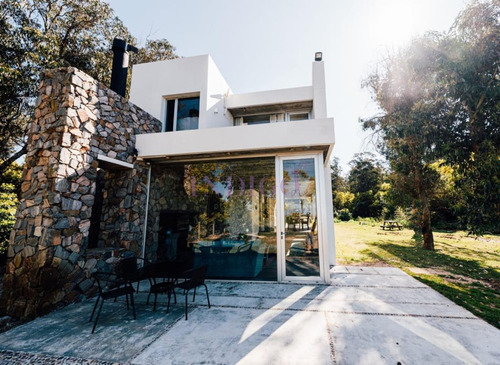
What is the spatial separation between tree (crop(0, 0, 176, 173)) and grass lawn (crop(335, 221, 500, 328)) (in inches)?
528

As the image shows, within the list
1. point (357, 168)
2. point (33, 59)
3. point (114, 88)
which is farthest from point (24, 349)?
point (357, 168)

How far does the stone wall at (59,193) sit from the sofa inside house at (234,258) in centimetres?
251

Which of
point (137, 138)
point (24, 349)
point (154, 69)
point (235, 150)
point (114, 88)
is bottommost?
point (24, 349)

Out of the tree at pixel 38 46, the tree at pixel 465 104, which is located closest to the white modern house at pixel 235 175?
the tree at pixel 465 104

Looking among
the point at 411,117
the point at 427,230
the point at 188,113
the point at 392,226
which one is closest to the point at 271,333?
the point at 188,113

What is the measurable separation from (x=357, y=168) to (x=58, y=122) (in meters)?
40.5

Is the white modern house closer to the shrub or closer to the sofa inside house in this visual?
the sofa inside house

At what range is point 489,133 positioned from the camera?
6406mm

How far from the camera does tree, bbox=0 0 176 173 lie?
848 cm

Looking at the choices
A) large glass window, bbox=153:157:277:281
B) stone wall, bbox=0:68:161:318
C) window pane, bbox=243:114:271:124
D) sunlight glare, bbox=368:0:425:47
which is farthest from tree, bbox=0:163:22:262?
sunlight glare, bbox=368:0:425:47

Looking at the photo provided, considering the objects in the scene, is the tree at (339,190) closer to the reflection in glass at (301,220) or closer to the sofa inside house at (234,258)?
the sofa inside house at (234,258)

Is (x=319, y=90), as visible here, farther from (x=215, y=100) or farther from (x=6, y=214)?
(x=6, y=214)

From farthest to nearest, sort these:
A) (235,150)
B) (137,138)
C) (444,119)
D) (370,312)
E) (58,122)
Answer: (444,119) → (137,138) → (235,150) → (58,122) → (370,312)

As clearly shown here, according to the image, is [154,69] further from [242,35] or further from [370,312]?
[370,312]
